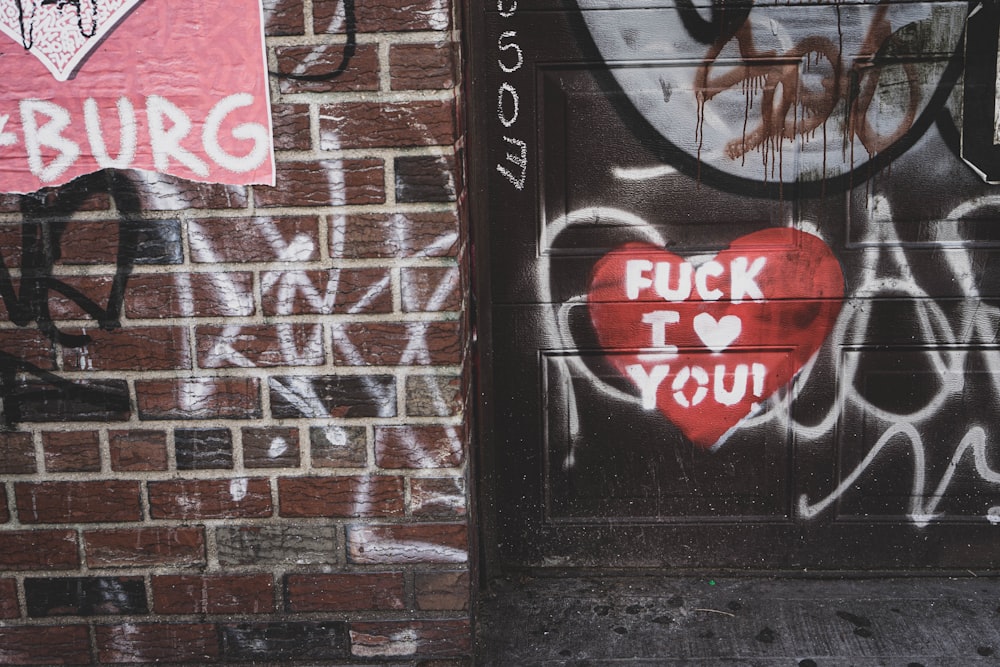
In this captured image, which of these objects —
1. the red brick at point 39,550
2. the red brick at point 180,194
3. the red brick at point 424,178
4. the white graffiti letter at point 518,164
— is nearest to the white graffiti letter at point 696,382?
the white graffiti letter at point 518,164

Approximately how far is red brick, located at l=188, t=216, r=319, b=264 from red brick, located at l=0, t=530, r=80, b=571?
0.72 metres

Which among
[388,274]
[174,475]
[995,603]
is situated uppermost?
[388,274]

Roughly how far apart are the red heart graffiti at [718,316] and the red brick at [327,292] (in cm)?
68

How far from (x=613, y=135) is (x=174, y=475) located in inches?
52.5

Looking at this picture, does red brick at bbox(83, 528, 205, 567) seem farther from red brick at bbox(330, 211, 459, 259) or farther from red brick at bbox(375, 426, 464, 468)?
red brick at bbox(330, 211, 459, 259)

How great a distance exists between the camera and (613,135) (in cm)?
229

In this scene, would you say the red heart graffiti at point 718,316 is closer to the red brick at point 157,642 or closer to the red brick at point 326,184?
the red brick at point 326,184

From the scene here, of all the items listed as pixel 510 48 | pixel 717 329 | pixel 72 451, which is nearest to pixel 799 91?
pixel 717 329

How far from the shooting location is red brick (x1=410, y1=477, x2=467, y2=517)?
6.48 ft

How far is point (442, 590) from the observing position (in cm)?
203

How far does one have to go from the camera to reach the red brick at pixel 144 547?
2008mm

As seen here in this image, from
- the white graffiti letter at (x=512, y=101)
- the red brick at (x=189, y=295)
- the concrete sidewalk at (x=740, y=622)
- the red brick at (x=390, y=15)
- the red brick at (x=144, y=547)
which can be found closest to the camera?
the red brick at (x=390, y=15)

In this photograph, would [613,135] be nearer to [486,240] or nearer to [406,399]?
[486,240]

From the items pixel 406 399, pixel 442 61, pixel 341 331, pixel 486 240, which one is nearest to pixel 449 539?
pixel 406 399
